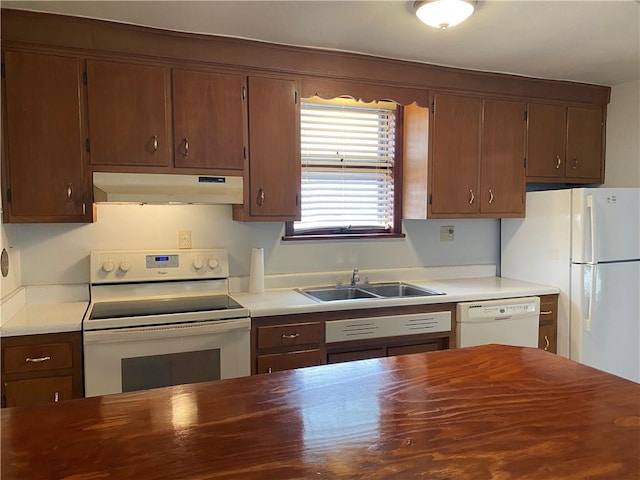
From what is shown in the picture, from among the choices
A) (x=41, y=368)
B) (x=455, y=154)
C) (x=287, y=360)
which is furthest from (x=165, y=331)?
(x=455, y=154)

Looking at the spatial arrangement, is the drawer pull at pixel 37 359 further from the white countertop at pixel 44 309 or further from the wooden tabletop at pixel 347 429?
the wooden tabletop at pixel 347 429

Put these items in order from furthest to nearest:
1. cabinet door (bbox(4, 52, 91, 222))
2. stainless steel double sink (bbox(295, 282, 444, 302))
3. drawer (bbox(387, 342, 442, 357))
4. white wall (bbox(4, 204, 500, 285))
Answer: stainless steel double sink (bbox(295, 282, 444, 302)), drawer (bbox(387, 342, 442, 357)), white wall (bbox(4, 204, 500, 285)), cabinet door (bbox(4, 52, 91, 222))

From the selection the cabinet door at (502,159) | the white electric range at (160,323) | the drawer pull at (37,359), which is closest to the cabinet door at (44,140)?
the white electric range at (160,323)

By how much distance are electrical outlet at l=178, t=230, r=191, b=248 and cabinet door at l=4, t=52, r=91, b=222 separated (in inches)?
22.6

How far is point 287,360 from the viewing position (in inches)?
97.5

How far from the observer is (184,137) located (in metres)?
2.52

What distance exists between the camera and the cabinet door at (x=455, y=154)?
10.2 ft

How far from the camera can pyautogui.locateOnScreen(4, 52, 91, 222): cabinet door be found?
225cm

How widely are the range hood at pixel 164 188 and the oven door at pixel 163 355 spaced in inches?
26.1

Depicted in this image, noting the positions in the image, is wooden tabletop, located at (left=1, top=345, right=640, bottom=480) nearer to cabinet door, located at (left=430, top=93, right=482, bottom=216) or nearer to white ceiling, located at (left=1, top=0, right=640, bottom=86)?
white ceiling, located at (left=1, top=0, right=640, bottom=86)

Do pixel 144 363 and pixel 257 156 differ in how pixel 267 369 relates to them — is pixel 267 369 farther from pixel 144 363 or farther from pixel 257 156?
pixel 257 156

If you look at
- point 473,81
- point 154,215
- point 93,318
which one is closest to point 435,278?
point 473,81

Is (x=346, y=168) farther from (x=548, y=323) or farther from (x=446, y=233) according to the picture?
(x=548, y=323)

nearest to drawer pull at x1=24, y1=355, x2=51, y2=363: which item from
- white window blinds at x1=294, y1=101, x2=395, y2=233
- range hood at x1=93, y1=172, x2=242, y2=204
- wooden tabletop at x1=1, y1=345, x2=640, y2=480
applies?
range hood at x1=93, y1=172, x2=242, y2=204
